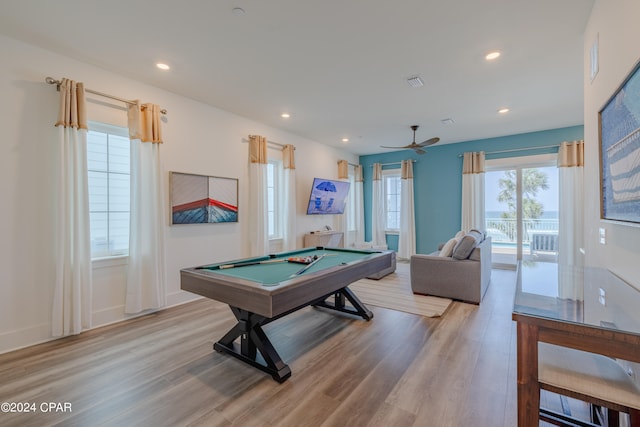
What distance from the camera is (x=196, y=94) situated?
3.70 meters

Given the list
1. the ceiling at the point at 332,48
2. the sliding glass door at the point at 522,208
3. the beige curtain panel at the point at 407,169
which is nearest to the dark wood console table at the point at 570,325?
the ceiling at the point at 332,48

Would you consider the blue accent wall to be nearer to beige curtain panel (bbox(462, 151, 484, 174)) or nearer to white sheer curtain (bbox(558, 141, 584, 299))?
beige curtain panel (bbox(462, 151, 484, 174))

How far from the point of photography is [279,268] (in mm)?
2574

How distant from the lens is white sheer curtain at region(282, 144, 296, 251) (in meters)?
5.14

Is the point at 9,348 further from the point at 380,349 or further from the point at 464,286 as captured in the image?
the point at 464,286

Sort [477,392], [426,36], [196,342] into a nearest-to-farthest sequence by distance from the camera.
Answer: [477,392] → [426,36] → [196,342]

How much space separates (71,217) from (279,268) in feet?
6.92

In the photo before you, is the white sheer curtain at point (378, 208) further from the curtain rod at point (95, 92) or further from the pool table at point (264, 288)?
the curtain rod at point (95, 92)

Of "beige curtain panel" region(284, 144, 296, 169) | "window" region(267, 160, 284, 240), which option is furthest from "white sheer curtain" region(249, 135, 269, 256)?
"beige curtain panel" region(284, 144, 296, 169)

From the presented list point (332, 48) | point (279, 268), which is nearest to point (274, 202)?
point (279, 268)

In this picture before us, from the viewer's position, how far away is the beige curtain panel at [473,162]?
5824mm

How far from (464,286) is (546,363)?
270 cm

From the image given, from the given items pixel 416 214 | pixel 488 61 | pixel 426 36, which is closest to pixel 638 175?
pixel 426 36

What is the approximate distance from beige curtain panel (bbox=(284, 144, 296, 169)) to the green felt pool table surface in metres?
2.16
